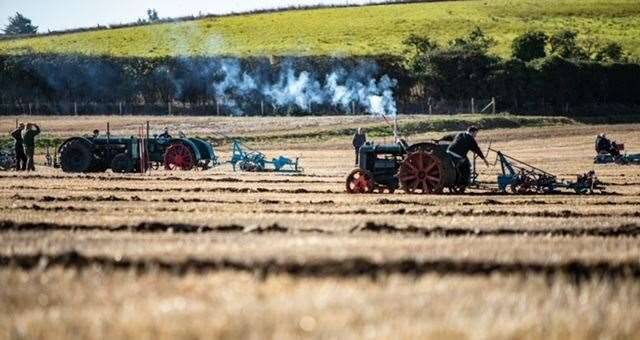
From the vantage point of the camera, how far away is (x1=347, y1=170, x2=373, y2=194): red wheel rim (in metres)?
28.1

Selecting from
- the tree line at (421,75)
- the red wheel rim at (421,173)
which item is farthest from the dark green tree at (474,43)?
the red wheel rim at (421,173)

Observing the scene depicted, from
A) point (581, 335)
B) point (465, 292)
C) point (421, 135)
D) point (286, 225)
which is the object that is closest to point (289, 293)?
point (465, 292)

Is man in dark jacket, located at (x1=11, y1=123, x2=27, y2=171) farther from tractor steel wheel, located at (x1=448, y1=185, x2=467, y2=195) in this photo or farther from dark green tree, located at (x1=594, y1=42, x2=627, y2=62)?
dark green tree, located at (x1=594, y1=42, x2=627, y2=62)

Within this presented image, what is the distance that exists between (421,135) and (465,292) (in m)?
54.5

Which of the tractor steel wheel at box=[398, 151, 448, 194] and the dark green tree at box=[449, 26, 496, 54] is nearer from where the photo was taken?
the tractor steel wheel at box=[398, 151, 448, 194]

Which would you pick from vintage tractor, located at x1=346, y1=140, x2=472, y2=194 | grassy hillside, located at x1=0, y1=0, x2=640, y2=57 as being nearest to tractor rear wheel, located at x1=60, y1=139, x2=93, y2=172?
vintage tractor, located at x1=346, y1=140, x2=472, y2=194

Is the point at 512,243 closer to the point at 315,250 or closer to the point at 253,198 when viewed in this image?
the point at 315,250

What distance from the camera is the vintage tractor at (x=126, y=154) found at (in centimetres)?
3728

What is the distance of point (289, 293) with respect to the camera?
942cm

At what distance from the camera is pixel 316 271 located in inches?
420

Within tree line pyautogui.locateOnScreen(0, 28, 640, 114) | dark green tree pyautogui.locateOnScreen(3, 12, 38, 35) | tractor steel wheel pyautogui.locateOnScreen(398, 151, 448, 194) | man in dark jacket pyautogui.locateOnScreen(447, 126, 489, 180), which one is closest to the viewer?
tractor steel wheel pyautogui.locateOnScreen(398, 151, 448, 194)

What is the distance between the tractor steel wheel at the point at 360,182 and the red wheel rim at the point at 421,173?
0.91 meters

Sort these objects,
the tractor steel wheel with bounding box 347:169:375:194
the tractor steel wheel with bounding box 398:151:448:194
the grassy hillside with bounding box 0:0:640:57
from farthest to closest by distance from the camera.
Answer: the grassy hillside with bounding box 0:0:640:57
the tractor steel wheel with bounding box 347:169:375:194
the tractor steel wheel with bounding box 398:151:448:194

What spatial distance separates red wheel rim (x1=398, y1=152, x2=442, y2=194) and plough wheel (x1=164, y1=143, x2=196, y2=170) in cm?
1289
